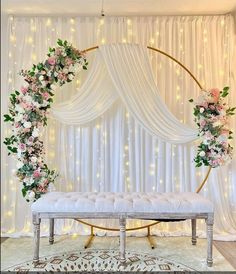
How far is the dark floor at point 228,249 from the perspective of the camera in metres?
3.07

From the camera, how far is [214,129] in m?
3.37

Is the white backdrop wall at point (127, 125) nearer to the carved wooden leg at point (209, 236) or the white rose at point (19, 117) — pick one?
the white rose at point (19, 117)

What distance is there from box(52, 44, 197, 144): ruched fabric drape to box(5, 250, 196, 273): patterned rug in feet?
4.27

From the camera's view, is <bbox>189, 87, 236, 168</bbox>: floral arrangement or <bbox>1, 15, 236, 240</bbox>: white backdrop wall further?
<bbox>1, 15, 236, 240</bbox>: white backdrop wall

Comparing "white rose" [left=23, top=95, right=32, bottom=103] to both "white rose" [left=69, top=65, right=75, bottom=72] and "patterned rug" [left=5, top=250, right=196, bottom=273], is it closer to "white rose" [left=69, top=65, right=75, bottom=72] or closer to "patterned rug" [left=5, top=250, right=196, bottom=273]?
"white rose" [left=69, top=65, right=75, bottom=72]

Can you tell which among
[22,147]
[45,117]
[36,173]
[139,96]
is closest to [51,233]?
[36,173]

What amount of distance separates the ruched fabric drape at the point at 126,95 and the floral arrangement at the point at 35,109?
0.23 m

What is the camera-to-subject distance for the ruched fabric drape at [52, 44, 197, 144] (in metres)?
3.56

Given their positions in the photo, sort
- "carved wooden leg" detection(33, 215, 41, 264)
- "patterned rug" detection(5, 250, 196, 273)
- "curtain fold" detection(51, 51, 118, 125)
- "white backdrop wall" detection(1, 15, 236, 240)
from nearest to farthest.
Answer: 1. "patterned rug" detection(5, 250, 196, 273)
2. "carved wooden leg" detection(33, 215, 41, 264)
3. "curtain fold" detection(51, 51, 118, 125)
4. "white backdrop wall" detection(1, 15, 236, 240)

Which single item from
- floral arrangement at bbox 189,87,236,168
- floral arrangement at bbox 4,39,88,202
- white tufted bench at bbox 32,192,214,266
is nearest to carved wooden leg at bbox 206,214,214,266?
white tufted bench at bbox 32,192,214,266

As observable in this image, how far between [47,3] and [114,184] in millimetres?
2206

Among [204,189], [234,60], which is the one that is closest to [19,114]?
[204,189]

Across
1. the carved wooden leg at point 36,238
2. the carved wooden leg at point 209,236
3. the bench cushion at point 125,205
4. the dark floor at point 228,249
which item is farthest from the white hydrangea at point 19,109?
the carved wooden leg at point 209,236

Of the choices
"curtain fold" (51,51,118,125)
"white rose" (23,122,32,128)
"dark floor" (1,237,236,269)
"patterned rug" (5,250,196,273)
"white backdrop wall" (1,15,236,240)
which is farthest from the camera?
"white backdrop wall" (1,15,236,240)
